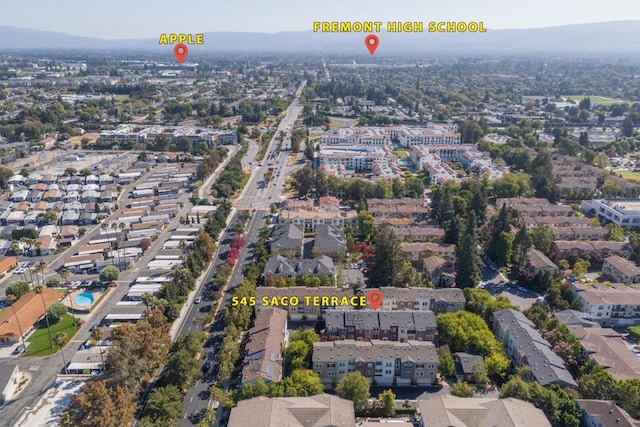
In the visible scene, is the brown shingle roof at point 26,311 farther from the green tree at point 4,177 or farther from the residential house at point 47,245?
the green tree at point 4,177

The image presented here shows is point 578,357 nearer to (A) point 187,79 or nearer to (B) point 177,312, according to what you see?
(B) point 177,312

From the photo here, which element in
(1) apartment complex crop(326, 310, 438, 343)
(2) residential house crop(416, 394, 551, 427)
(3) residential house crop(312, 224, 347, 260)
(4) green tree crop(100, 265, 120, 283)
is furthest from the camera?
(3) residential house crop(312, 224, 347, 260)

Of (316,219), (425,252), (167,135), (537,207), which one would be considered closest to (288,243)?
(316,219)

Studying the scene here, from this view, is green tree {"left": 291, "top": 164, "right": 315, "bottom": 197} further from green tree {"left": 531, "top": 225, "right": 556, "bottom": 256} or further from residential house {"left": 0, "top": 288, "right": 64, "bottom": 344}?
residential house {"left": 0, "top": 288, "right": 64, "bottom": 344}

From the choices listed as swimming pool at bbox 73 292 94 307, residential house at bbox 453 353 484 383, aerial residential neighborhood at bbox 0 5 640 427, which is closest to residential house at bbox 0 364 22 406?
aerial residential neighborhood at bbox 0 5 640 427

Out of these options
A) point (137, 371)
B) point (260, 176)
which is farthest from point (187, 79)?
point (137, 371)

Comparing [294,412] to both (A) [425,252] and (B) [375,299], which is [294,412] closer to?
(B) [375,299]
